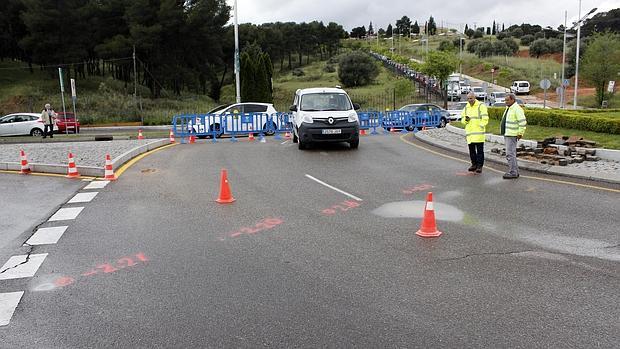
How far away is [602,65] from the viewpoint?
5006 centimetres

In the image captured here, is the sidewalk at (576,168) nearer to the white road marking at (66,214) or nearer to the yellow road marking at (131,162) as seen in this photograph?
the yellow road marking at (131,162)

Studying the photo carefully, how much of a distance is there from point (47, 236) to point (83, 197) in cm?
282

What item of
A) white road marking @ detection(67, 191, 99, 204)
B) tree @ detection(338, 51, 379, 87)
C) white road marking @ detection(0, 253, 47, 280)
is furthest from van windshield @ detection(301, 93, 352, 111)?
tree @ detection(338, 51, 379, 87)

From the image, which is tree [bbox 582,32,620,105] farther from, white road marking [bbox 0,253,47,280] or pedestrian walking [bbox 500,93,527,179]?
white road marking [bbox 0,253,47,280]

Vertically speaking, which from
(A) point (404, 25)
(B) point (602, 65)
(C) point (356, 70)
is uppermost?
(A) point (404, 25)

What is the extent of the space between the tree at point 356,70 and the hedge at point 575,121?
2052 inches

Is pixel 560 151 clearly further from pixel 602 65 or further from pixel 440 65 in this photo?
pixel 602 65

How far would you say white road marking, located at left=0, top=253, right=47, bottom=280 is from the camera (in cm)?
594

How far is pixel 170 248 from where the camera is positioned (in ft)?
22.4

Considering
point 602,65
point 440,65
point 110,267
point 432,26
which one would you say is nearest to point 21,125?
point 110,267

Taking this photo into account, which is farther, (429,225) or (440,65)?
(440,65)

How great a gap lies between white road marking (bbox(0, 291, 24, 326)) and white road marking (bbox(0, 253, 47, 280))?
57 cm

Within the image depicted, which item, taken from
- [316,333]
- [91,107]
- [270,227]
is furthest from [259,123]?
[91,107]

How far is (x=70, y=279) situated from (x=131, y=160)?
1049 cm
